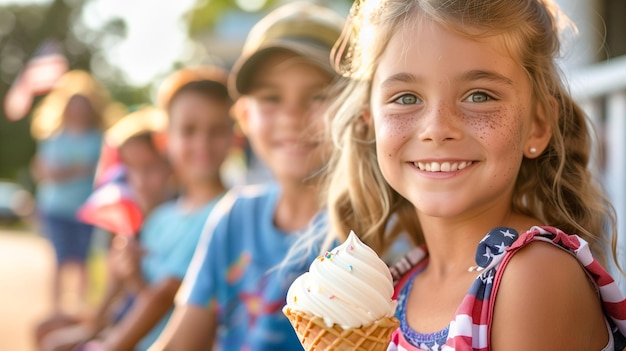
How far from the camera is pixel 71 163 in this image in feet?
26.8

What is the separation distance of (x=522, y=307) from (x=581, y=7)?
12.4 feet

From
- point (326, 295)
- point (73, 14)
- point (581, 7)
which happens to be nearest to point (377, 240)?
point (326, 295)

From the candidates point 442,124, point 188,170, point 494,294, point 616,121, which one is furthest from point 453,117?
point 188,170

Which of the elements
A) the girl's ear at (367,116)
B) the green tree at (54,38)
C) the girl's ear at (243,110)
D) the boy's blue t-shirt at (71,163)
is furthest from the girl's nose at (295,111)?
the green tree at (54,38)

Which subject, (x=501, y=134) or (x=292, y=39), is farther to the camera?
(x=292, y=39)

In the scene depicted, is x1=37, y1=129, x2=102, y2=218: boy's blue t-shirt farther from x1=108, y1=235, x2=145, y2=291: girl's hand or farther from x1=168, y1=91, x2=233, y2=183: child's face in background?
x1=168, y1=91, x2=233, y2=183: child's face in background

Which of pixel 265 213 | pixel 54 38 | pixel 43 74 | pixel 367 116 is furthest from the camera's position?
pixel 54 38

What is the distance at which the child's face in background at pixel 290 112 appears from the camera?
117 inches

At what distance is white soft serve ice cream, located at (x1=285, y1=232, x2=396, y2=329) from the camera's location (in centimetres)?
183

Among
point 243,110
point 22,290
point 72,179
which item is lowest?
point 22,290

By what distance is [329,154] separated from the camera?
2.90m

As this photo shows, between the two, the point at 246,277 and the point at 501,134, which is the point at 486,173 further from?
the point at 246,277

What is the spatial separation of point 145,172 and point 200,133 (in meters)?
1.23

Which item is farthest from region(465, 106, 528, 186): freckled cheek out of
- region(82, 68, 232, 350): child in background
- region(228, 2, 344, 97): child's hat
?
region(82, 68, 232, 350): child in background
